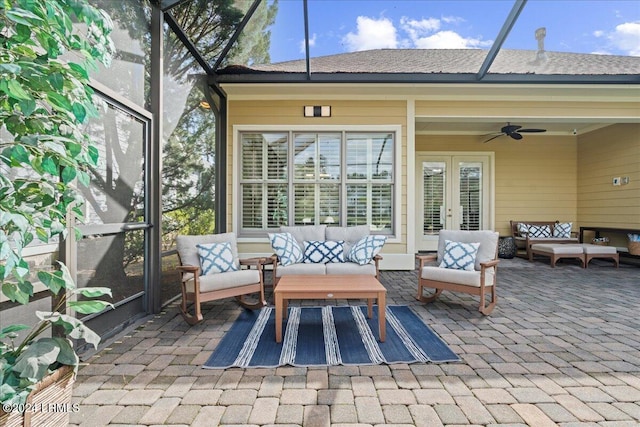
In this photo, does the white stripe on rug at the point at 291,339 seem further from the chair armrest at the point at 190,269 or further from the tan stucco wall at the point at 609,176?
the tan stucco wall at the point at 609,176

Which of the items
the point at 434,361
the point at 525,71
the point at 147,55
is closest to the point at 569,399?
the point at 434,361

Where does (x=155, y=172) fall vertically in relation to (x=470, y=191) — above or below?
below

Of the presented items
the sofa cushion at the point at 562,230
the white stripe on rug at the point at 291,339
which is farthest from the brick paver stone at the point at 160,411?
the sofa cushion at the point at 562,230

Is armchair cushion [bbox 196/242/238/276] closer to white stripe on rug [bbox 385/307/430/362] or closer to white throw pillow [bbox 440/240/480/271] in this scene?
white stripe on rug [bbox 385/307/430/362]

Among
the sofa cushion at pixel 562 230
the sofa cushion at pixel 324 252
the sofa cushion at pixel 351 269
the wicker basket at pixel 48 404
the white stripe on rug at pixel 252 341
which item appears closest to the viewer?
the wicker basket at pixel 48 404

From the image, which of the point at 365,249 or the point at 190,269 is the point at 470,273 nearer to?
the point at 365,249

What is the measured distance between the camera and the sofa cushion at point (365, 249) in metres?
3.95

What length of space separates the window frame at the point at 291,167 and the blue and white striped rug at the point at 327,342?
2278mm

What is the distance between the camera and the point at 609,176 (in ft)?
21.9

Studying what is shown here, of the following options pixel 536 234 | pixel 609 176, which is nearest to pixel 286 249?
pixel 536 234

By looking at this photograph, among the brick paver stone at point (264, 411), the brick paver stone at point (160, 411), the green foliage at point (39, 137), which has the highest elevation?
the green foliage at point (39, 137)

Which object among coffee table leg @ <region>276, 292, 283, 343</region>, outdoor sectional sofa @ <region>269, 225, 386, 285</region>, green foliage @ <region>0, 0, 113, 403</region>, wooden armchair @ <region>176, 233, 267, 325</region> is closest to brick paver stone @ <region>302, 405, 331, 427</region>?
coffee table leg @ <region>276, 292, 283, 343</region>

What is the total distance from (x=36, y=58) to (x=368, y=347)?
2.74m

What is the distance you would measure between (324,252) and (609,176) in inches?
278
